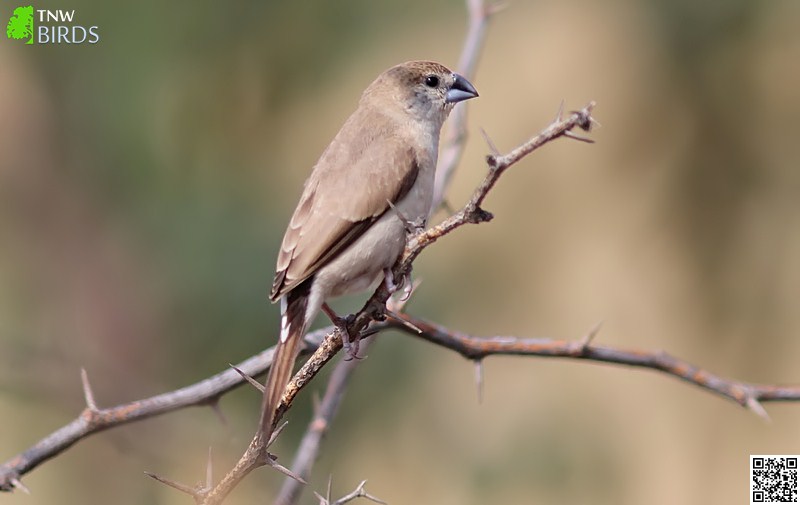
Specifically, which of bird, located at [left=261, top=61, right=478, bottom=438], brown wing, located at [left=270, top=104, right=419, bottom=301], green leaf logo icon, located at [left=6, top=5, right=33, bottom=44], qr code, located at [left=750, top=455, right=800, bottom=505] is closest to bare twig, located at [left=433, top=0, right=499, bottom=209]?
bird, located at [left=261, top=61, right=478, bottom=438]

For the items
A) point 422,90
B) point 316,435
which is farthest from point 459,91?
point 316,435

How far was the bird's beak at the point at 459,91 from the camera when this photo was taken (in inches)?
137

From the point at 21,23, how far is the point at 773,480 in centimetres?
475

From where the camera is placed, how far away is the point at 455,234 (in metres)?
6.92

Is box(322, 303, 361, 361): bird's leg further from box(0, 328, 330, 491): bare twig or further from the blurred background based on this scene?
the blurred background

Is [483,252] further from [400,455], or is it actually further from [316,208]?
[316,208]

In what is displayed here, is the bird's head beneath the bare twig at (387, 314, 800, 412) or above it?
above

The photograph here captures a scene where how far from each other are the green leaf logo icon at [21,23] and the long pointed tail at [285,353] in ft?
12.2

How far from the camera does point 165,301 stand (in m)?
5.61

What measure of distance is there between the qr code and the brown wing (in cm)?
174

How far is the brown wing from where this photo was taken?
111 inches

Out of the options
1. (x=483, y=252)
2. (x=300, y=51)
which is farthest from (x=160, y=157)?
(x=483, y=252)

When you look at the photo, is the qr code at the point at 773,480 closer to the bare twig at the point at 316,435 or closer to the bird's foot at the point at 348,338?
the bare twig at the point at 316,435

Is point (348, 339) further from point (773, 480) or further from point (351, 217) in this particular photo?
point (773, 480)
